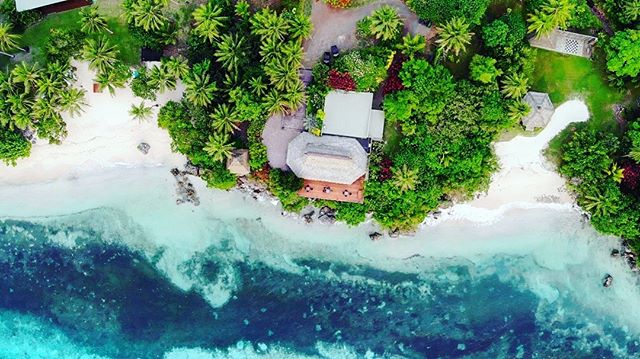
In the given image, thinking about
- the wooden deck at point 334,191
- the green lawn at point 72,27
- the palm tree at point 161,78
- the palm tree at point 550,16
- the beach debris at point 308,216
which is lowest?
the beach debris at point 308,216

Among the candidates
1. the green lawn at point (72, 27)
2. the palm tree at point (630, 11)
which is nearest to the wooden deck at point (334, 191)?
the green lawn at point (72, 27)

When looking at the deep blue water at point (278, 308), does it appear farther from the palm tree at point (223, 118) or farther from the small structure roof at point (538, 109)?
the small structure roof at point (538, 109)

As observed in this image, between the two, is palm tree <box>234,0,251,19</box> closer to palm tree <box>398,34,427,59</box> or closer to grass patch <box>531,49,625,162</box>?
palm tree <box>398,34,427,59</box>

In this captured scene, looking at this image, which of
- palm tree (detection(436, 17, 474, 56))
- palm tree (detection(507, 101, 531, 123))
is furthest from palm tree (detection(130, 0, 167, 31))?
palm tree (detection(507, 101, 531, 123))

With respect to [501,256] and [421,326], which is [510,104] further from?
[421,326]

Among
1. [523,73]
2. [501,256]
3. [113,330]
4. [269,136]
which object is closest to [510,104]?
[523,73]

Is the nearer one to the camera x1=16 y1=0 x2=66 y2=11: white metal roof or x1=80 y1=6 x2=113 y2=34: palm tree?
x1=80 y1=6 x2=113 y2=34: palm tree
